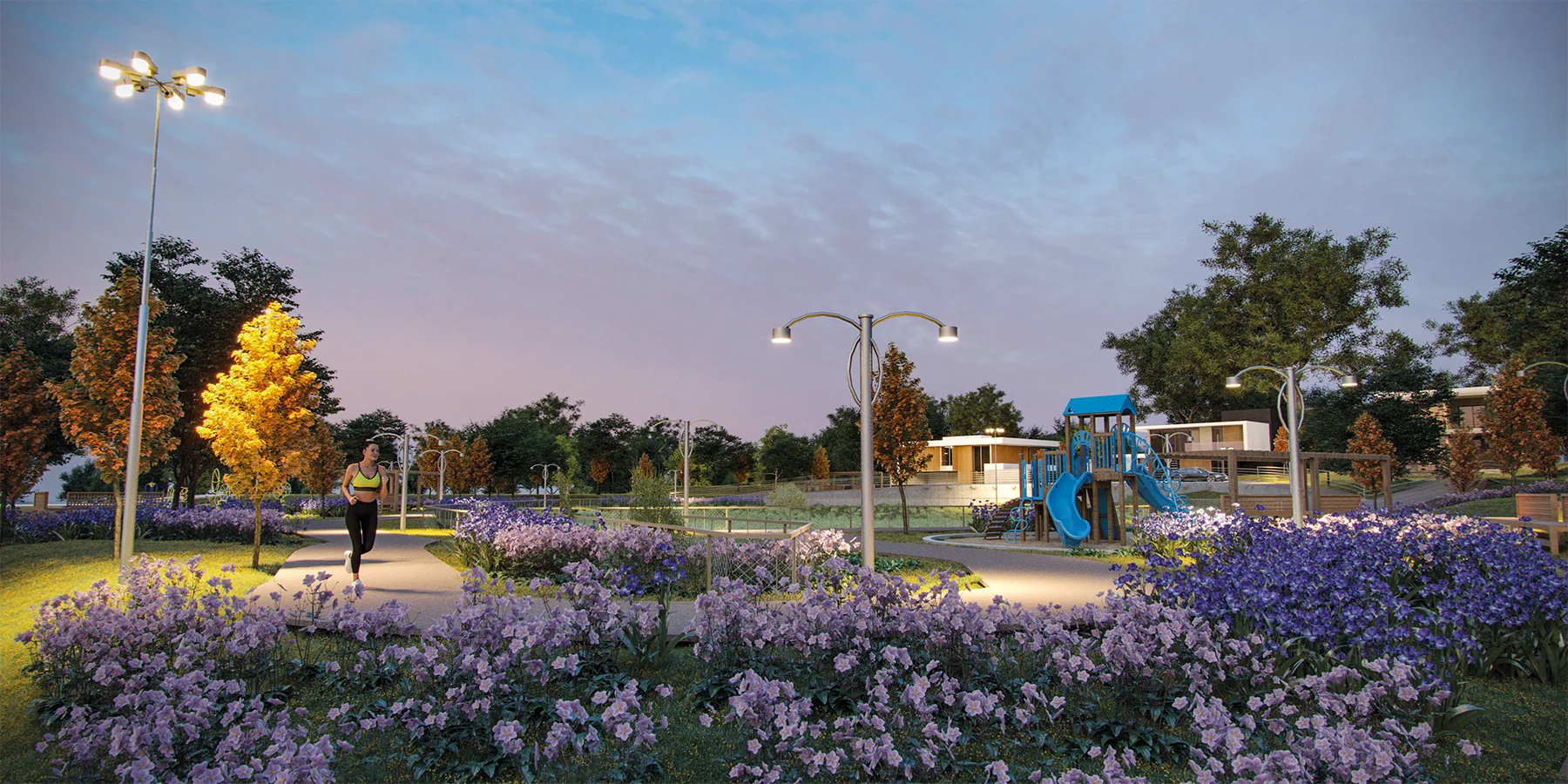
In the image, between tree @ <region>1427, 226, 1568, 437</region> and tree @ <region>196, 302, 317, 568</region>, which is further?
tree @ <region>1427, 226, 1568, 437</region>

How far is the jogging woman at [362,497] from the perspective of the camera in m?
11.6

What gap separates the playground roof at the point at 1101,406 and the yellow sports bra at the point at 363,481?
18.7 meters

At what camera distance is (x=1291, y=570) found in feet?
23.4

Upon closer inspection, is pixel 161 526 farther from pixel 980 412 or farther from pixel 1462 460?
pixel 980 412

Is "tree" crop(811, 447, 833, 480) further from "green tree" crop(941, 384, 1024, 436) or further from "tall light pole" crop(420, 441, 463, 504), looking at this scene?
"tall light pole" crop(420, 441, 463, 504)

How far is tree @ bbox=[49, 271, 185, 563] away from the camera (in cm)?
1633

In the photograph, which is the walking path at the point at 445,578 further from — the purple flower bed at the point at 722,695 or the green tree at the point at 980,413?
the green tree at the point at 980,413

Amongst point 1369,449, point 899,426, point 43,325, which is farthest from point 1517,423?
point 43,325

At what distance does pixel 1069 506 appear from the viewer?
Answer: 74.3 ft

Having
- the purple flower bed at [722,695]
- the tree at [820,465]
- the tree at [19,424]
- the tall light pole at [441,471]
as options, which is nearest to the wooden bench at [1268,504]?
the purple flower bed at [722,695]

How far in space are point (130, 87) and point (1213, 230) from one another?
56.5 meters

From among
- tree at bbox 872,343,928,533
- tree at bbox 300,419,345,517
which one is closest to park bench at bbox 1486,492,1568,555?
tree at bbox 872,343,928,533

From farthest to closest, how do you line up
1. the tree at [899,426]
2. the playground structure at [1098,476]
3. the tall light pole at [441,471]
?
1. the tall light pole at [441,471]
2. the tree at [899,426]
3. the playground structure at [1098,476]

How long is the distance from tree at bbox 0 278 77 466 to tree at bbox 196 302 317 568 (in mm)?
24608
